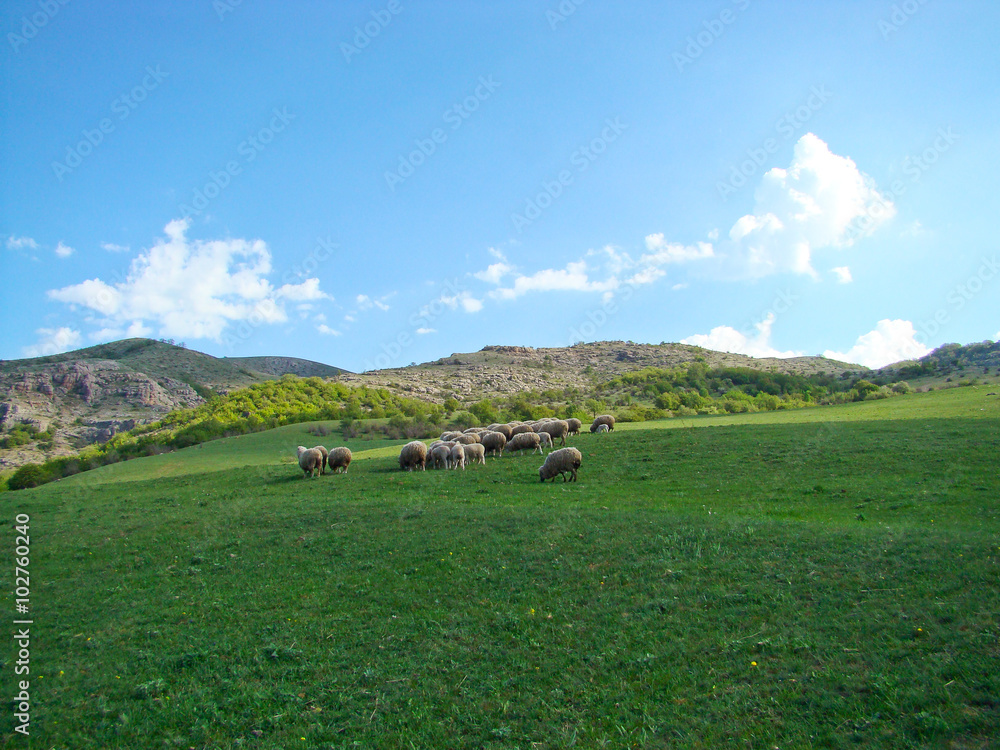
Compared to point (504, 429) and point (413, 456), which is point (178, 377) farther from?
point (413, 456)

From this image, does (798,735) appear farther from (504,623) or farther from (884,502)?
(884,502)

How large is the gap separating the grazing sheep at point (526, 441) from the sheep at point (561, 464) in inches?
308

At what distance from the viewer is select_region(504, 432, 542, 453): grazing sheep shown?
105 feet

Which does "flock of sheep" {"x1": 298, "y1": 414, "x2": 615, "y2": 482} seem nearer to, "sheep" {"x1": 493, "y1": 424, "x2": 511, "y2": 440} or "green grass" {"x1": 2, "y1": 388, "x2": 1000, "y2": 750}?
"sheep" {"x1": 493, "y1": 424, "x2": 511, "y2": 440}

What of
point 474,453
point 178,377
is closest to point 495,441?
point 474,453

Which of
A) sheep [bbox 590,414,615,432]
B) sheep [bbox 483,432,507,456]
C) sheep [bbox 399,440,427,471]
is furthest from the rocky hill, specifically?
sheep [bbox 399,440,427,471]

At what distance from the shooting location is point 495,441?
106ft

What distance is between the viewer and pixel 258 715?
682cm

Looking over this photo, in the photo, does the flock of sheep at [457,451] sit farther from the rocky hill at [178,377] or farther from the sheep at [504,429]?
the rocky hill at [178,377]

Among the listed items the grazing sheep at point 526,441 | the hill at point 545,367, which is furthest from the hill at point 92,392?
the grazing sheep at point 526,441

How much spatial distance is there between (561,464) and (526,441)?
332 inches

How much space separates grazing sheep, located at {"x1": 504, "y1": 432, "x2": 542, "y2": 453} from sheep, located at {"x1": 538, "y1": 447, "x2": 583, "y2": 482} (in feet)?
25.6

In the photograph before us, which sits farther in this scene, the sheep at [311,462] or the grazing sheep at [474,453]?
the grazing sheep at [474,453]

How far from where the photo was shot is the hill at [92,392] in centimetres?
8512
